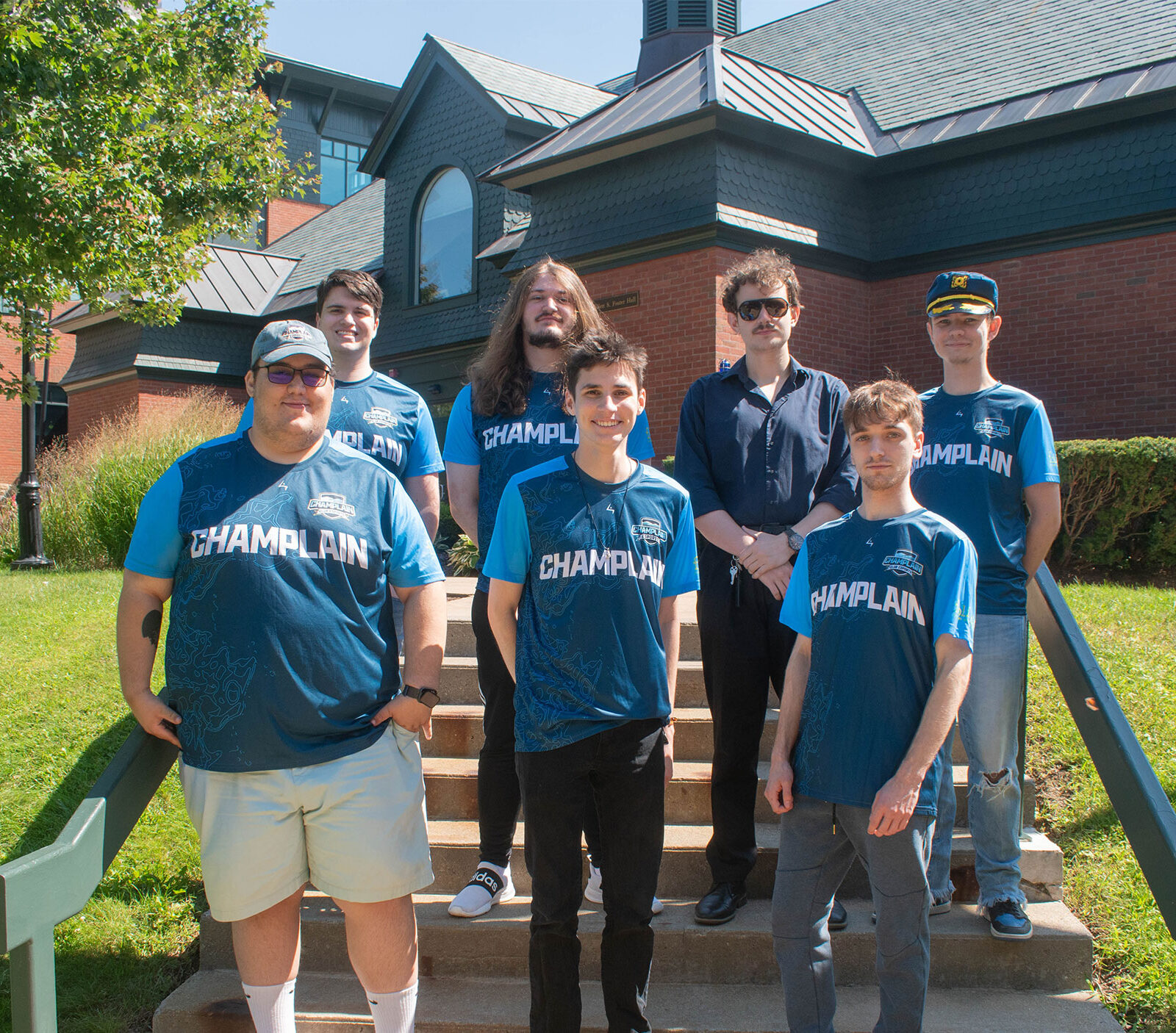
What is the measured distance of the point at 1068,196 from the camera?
10602 mm

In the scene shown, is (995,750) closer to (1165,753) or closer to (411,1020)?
(1165,753)

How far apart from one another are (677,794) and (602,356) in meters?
2.06

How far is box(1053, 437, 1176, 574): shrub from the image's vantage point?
8117 millimetres

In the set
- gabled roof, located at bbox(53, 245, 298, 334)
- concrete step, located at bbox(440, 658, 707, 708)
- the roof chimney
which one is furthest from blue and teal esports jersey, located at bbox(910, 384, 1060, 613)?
gabled roof, located at bbox(53, 245, 298, 334)

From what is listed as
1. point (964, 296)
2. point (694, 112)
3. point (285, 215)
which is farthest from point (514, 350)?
point (285, 215)

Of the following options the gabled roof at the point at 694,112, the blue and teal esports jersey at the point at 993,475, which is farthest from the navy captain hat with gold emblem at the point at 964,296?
the gabled roof at the point at 694,112

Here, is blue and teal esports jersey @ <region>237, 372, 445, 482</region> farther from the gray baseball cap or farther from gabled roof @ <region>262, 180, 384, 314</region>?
gabled roof @ <region>262, 180, 384, 314</region>

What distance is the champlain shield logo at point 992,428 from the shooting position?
320 cm

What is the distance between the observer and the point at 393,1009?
264 centimetres

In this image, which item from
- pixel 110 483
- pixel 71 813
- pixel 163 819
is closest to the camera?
pixel 163 819

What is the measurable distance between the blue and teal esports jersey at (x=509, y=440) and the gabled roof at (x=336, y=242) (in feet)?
50.9

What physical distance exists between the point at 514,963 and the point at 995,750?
1.75 meters

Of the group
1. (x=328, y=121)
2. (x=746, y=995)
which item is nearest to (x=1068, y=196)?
(x=746, y=995)

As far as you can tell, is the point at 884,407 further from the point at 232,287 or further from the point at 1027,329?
the point at 232,287
